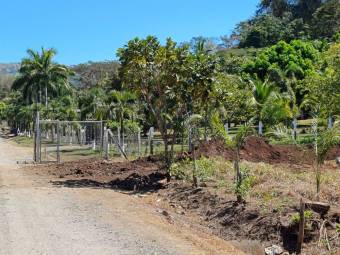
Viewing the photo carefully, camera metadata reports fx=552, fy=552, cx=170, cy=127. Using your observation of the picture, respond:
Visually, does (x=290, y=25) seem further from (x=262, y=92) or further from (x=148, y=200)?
(x=148, y=200)

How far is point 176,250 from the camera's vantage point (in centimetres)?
898

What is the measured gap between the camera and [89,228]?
35.0ft

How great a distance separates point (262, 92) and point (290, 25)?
5062cm

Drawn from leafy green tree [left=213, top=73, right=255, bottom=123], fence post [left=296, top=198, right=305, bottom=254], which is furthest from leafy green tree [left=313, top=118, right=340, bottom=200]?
leafy green tree [left=213, top=73, right=255, bottom=123]

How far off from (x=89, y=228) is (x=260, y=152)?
49.0 feet

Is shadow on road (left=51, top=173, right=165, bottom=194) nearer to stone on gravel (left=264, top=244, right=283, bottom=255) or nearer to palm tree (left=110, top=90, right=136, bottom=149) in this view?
stone on gravel (left=264, top=244, right=283, bottom=255)

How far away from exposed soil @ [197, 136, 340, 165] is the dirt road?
737 cm

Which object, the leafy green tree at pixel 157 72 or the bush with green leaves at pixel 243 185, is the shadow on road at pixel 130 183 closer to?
the leafy green tree at pixel 157 72

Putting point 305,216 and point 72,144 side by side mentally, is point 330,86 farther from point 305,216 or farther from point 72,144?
point 72,144

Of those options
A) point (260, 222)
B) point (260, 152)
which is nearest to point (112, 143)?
point (260, 152)

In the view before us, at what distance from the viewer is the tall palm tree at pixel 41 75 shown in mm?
64875

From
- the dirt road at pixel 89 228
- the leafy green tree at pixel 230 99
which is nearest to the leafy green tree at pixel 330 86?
the leafy green tree at pixel 230 99

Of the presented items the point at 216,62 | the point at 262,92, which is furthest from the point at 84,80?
the point at 216,62

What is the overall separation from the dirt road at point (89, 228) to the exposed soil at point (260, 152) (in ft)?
24.2
